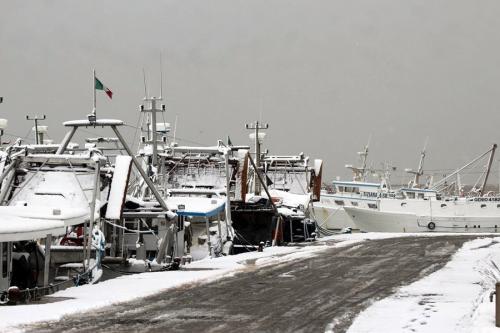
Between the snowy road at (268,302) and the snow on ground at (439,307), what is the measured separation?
0.44 meters

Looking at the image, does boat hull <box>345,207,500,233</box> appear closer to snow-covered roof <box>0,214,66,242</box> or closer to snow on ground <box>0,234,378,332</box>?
snow on ground <box>0,234,378,332</box>

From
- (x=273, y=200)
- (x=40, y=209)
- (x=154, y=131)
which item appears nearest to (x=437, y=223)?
(x=273, y=200)

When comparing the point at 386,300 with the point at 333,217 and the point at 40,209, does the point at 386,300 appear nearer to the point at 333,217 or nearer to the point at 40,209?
the point at 40,209

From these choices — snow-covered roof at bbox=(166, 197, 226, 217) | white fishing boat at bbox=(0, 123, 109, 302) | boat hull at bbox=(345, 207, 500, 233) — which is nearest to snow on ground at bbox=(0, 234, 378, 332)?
white fishing boat at bbox=(0, 123, 109, 302)

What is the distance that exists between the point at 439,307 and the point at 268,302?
3.55 meters

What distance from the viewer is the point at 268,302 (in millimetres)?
16062

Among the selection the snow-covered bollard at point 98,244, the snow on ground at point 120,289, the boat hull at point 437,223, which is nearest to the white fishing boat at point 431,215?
the boat hull at point 437,223

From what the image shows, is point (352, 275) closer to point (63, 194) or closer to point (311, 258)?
point (311, 258)

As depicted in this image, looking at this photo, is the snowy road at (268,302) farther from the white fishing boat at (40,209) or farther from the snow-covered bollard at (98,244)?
the snow-covered bollard at (98,244)

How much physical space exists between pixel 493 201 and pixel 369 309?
6365cm

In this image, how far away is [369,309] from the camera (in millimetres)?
15039

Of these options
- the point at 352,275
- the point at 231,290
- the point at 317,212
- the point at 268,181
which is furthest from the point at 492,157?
the point at 231,290

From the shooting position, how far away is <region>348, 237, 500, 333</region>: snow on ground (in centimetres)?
1295

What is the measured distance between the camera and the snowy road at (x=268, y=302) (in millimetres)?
13031
